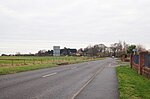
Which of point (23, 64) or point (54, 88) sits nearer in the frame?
point (54, 88)

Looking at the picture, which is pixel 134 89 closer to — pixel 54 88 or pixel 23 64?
pixel 54 88

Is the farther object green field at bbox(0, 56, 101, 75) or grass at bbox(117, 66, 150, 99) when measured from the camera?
green field at bbox(0, 56, 101, 75)

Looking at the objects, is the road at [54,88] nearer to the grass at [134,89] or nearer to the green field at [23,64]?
the grass at [134,89]

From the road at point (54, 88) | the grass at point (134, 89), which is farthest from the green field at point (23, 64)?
the grass at point (134, 89)

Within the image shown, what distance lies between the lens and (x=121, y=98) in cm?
1060

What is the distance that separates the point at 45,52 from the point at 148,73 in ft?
560

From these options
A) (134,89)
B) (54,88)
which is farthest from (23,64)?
(134,89)

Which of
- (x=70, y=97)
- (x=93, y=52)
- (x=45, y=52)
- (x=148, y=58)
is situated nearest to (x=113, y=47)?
(x=93, y=52)

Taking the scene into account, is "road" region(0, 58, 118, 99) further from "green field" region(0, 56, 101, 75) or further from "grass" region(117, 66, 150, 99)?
"green field" region(0, 56, 101, 75)

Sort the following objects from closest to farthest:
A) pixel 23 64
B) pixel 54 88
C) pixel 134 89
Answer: pixel 54 88 < pixel 134 89 < pixel 23 64

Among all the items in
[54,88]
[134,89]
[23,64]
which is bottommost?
[134,89]

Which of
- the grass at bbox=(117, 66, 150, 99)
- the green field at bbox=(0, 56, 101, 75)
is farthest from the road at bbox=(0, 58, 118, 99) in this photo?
the green field at bbox=(0, 56, 101, 75)

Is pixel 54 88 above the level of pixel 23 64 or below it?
below

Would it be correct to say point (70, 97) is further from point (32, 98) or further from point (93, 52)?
point (93, 52)
